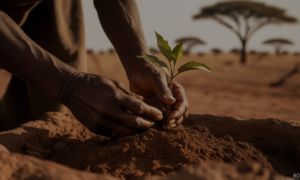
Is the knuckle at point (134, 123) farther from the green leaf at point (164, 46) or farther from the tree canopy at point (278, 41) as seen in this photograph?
the tree canopy at point (278, 41)

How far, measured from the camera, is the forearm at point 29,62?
1.43m

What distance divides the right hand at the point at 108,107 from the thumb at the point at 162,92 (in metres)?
0.11

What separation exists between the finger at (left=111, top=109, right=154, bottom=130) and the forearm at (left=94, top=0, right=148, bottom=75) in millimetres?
652

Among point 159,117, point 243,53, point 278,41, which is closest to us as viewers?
point 159,117

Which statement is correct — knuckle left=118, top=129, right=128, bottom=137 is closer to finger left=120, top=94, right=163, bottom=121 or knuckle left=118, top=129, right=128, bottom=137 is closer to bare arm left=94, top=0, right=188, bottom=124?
finger left=120, top=94, right=163, bottom=121

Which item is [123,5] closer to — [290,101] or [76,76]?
[76,76]

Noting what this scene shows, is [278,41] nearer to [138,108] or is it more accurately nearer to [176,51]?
[176,51]

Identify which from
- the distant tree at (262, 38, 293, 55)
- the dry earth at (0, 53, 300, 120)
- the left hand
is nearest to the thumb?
the left hand

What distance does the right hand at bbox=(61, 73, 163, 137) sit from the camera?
1.40 m

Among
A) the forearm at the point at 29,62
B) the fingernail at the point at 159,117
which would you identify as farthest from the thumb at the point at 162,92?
the forearm at the point at 29,62

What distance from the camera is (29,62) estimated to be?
1.46m

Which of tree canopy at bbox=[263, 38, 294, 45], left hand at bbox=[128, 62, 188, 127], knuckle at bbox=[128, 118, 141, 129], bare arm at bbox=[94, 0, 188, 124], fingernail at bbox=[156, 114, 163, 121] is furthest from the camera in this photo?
tree canopy at bbox=[263, 38, 294, 45]

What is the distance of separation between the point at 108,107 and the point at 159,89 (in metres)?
0.38

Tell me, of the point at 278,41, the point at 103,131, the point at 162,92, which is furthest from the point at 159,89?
the point at 278,41
